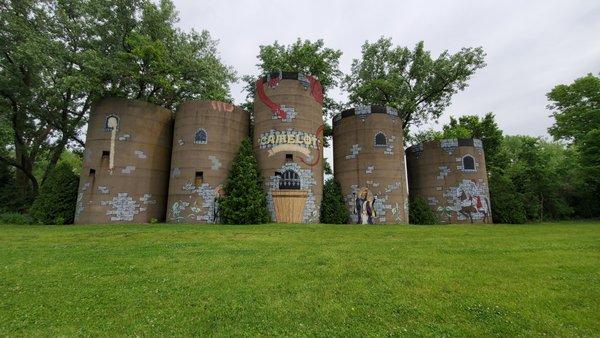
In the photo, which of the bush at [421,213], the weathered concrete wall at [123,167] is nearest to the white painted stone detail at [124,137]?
the weathered concrete wall at [123,167]

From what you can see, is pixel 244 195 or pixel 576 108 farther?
pixel 576 108

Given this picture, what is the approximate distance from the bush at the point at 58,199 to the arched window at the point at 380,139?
23811 mm

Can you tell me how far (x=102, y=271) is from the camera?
8344mm

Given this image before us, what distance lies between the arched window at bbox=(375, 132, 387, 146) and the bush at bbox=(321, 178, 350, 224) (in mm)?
4959

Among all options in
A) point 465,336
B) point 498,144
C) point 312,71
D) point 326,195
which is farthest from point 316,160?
point 498,144

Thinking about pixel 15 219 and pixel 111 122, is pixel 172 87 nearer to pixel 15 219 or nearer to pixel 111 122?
pixel 111 122

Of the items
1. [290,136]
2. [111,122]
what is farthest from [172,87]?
[290,136]

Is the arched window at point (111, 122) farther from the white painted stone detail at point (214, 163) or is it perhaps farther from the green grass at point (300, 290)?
the green grass at point (300, 290)

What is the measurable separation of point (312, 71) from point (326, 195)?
1669 centimetres

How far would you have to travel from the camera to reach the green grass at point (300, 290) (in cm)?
548

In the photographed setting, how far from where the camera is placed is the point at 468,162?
90.5 ft

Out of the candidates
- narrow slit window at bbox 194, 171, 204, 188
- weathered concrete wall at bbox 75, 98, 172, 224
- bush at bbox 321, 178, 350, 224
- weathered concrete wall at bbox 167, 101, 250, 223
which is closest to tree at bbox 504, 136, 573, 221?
bush at bbox 321, 178, 350, 224

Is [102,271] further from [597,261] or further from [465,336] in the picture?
[597,261]

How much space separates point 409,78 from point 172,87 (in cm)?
2692
